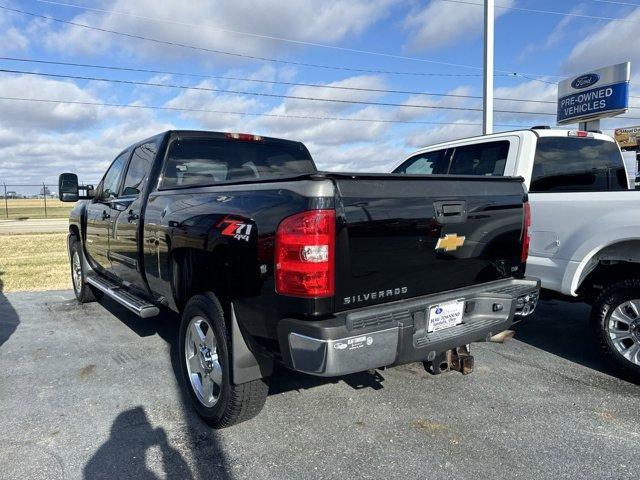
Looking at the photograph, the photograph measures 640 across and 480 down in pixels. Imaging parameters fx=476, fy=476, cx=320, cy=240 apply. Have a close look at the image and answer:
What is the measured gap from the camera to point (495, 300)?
3.13 meters

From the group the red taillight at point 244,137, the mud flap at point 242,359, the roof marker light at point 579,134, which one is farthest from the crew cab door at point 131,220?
the roof marker light at point 579,134

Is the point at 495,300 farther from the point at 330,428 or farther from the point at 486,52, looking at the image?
the point at 486,52

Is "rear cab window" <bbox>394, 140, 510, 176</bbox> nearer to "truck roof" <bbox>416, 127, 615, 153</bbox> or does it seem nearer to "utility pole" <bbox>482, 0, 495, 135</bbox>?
"truck roof" <bbox>416, 127, 615, 153</bbox>

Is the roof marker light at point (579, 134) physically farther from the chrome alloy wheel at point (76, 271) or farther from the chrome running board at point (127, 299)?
the chrome alloy wheel at point (76, 271)

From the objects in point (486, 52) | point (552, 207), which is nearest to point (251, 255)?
point (552, 207)

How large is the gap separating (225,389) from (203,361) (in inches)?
15.6

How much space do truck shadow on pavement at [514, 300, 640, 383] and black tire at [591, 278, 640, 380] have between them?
0.08 m

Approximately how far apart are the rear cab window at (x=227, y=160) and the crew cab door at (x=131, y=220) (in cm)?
25

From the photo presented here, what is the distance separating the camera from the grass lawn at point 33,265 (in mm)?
8109

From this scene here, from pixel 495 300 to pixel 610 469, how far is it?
3.62 feet

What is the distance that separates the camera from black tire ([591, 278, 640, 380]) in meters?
3.73

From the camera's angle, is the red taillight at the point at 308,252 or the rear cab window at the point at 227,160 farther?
the rear cab window at the point at 227,160

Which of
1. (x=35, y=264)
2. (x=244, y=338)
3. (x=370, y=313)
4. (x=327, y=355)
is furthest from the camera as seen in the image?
(x=35, y=264)

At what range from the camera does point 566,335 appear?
16.6 ft
